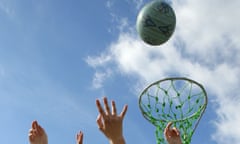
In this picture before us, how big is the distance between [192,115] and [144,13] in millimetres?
2878

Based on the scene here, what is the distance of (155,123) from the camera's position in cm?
1009

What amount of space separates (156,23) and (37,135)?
459 centimetres

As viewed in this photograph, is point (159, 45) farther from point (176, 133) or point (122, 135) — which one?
point (122, 135)

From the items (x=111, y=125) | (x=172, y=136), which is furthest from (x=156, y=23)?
(x=111, y=125)

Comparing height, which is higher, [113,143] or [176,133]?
[176,133]

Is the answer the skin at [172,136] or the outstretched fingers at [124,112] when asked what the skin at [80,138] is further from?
the skin at [172,136]

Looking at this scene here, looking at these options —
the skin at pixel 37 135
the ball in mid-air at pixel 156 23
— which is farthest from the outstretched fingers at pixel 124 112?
the ball in mid-air at pixel 156 23

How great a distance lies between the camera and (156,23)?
8.55 m

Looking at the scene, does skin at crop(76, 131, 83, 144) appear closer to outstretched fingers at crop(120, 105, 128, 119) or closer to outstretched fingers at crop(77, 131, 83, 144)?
outstretched fingers at crop(77, 131, 83, 144)

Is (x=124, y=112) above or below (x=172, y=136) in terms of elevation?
below

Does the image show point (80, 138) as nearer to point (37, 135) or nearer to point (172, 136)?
point (37, 135)

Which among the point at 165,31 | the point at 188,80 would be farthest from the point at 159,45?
the point at 188,80

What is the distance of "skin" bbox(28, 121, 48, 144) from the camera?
461cm

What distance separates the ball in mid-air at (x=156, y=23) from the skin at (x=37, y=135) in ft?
14.5
